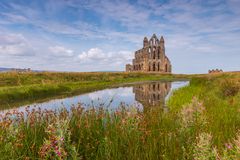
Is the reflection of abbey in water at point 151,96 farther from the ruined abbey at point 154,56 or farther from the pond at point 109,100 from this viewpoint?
the ruined abbey at point 154,56

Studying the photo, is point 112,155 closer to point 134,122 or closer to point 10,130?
point 134,122

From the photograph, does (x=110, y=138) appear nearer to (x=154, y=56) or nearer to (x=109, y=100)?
(x=109, y=100)

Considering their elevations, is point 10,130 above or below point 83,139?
above

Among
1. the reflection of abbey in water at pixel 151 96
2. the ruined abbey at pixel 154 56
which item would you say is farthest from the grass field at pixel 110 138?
the ruined abbey at pixel 154 56

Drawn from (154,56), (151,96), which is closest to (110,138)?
(151,96)

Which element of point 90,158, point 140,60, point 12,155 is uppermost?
point 140,60

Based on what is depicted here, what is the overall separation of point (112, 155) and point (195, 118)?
2.95 m

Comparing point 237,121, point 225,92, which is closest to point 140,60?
point 225,92

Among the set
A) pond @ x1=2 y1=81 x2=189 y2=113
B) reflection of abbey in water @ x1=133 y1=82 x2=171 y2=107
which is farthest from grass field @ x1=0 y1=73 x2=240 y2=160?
reflection of abbey in water @ x1=133 y1=82 x2=171 y2=107

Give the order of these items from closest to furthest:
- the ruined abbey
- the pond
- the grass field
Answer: the grass field < the pond < the ruined abbey

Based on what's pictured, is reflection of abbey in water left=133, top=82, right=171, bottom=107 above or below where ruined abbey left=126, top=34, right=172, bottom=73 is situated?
below

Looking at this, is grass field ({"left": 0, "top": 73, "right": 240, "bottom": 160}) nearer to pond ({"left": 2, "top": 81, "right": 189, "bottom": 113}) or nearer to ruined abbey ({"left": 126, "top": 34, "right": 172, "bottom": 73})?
pond ({"left": 2, "top": 81, "right": 189, "bottom": 113})

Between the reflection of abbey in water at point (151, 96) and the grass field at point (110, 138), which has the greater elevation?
the grass field at point (110, 138)

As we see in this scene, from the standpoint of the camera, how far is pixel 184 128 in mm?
6977
